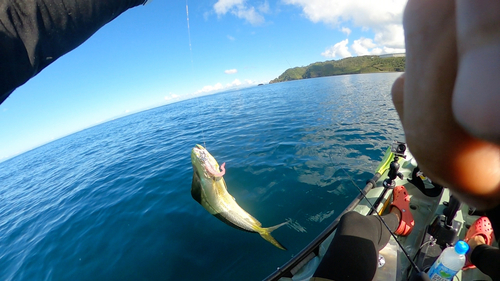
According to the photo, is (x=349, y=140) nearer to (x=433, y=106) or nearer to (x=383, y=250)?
(x=383, y=250)

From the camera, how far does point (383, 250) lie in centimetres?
342

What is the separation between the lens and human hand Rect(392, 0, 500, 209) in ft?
1.46

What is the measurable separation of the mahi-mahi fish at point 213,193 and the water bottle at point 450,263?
7.79 ft

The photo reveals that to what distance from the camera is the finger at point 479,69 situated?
42 cm

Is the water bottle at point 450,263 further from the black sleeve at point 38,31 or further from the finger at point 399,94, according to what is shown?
the black sleeve at point 38,31

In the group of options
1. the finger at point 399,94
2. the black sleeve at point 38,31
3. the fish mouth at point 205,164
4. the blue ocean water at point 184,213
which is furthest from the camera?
the blue ocean water at point 184,213

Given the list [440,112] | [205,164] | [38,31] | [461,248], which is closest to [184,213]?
[205,164]

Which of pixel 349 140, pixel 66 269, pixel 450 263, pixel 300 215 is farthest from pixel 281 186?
pixel 66 269

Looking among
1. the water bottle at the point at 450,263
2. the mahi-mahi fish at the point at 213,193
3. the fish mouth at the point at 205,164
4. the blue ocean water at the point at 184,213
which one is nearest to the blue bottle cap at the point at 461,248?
the water bottle at the point at 450,263

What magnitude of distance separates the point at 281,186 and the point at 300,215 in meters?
1.48

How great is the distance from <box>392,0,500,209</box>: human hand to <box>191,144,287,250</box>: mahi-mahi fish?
3.35 metres

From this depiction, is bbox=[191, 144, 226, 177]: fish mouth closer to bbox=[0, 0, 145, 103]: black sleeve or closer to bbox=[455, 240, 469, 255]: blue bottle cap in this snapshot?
bbox=[0, 0, 145, 103]: black sleeve

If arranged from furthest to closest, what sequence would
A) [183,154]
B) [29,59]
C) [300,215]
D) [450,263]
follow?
[183,154] → [300,215] → [450,263] → [29,59]

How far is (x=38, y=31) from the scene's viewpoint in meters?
2.04
